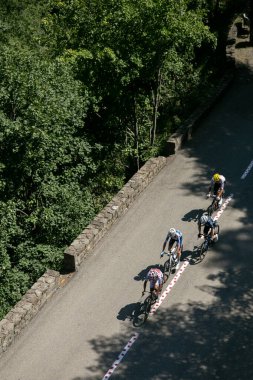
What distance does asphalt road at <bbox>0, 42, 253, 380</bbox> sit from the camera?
49.1ft

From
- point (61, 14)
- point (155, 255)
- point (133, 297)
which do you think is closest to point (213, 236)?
point (155, 255)

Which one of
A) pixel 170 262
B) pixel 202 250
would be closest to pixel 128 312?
pixel 170 262

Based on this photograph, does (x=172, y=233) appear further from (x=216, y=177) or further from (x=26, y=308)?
(x=26, y=308)

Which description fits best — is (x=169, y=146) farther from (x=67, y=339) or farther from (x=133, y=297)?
(x=67, y=339)

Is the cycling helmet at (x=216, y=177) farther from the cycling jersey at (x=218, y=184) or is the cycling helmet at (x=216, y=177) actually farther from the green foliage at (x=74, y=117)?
the green foliage at (x=74, y=117)

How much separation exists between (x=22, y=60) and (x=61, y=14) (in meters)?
5.26

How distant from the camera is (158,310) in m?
16.6

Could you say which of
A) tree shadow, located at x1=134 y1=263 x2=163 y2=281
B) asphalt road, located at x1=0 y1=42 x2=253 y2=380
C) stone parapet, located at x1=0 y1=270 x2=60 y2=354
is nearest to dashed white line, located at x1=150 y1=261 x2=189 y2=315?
asphalt road, located at x1=0 y1=42 x2=253 y2=380

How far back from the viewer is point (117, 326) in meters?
16.1

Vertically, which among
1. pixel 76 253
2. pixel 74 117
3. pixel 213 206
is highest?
pixel 74 117

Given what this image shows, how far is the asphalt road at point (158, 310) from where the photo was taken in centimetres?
1497

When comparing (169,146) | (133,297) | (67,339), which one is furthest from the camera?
(169,146)

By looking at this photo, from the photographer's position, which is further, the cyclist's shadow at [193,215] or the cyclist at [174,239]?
the cyclist's shadow at [193,215]

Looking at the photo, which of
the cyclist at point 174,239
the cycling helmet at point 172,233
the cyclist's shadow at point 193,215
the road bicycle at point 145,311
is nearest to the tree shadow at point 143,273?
the cyclist at point 174,239
